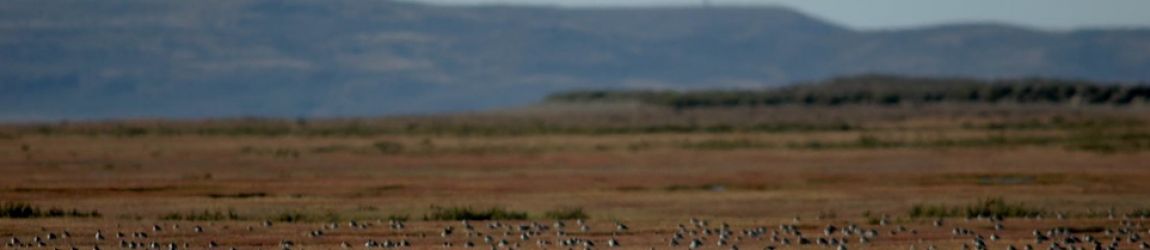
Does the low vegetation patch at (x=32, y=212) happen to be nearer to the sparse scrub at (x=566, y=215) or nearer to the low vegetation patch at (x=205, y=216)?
the low vegetation patch at (x=205, y=216)

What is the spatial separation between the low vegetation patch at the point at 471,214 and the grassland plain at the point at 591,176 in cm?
5

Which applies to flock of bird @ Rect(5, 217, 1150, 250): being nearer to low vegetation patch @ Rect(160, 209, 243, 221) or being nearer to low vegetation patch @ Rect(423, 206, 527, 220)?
low vegetation patch @ Rect(423, 206, 527, 220)

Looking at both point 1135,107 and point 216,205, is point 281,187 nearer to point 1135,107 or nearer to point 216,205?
point 216,205

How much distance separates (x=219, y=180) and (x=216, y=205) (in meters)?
8.66

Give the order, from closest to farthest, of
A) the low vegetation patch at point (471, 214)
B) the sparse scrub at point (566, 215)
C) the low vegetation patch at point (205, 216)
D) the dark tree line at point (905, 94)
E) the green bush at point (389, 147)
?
the low vegetation patch at point (205, 216) < the low vegetation patch at point (471, 214) < the sparse scrub at point (566, 215) < the green bush at point (389, 147) < the dark tree line at point (905, 94)

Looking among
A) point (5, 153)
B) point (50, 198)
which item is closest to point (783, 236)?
point (50, 198)

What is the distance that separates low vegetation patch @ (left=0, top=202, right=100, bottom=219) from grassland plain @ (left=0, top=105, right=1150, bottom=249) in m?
0.13

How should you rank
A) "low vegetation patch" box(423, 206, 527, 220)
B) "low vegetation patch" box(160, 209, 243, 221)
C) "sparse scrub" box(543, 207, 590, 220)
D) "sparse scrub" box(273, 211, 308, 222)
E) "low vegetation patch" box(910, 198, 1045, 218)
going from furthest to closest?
"low vegetation patch" box(910, 198, 1045, 218)
"sparse scrub" box(543, 207, 590, 220)
"low vegetation patch" box(423, 206, 527, 220)
"low vegetation patch" box(160, 209, 243, 221)
"sparse scrub" box(273, 211, 308, 222)

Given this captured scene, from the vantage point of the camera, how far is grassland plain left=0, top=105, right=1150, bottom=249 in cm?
3045

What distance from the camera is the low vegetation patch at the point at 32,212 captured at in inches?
1172

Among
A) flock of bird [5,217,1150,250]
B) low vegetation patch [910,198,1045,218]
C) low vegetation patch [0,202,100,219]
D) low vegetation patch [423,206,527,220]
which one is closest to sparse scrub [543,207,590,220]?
low vegetation patch [423,206,527,220]

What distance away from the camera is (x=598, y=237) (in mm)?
26500

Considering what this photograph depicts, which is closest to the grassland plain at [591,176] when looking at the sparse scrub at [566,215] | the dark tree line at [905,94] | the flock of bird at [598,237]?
the sparse scrub at [566,215]

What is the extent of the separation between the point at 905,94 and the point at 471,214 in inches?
2948
